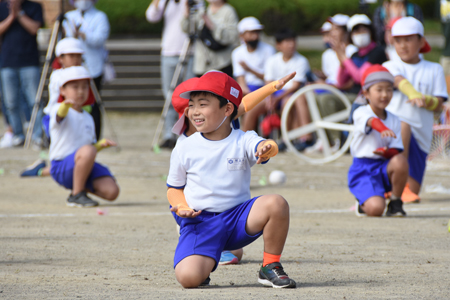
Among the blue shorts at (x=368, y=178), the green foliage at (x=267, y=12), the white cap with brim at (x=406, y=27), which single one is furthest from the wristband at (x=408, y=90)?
the green foliage at (x=267, y=12)

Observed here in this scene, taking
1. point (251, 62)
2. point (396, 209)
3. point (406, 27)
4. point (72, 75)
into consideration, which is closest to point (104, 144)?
point (72, 75)

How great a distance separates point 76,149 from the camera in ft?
22.5

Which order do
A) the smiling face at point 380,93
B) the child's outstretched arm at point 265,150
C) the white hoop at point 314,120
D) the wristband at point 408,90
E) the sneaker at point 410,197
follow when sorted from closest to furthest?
1. the child's outstretched arm at point 265,150
2. the smiling face at point 380,93
3. the wristband at point 408,90
4. the sneaker at point 410,197
5. the white hoop at point 314,120

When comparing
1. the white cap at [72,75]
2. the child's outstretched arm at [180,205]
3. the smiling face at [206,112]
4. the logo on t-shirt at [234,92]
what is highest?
the logo on t-shirt at [234,92]

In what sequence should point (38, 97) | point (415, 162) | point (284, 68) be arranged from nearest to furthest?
point (415, 162)
point (284, 68)
point (38, 97)

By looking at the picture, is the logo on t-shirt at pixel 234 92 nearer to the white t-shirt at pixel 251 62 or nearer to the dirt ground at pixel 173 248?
the dirt ground at pixel 173 248

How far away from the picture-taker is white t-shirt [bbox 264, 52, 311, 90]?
34.9 ft

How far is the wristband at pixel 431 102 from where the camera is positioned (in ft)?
22.0

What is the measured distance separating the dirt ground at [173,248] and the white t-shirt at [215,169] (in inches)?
18.8

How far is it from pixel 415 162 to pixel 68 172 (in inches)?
135

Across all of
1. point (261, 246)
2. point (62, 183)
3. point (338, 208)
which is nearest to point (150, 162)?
point (62, 183)

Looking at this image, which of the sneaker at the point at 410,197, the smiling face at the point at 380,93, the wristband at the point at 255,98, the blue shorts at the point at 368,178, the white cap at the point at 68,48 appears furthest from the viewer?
the white cap at the point at 68,48

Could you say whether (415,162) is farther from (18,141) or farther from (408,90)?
(18,141)

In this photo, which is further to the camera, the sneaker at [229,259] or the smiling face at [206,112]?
the sneaker at [229,259]
